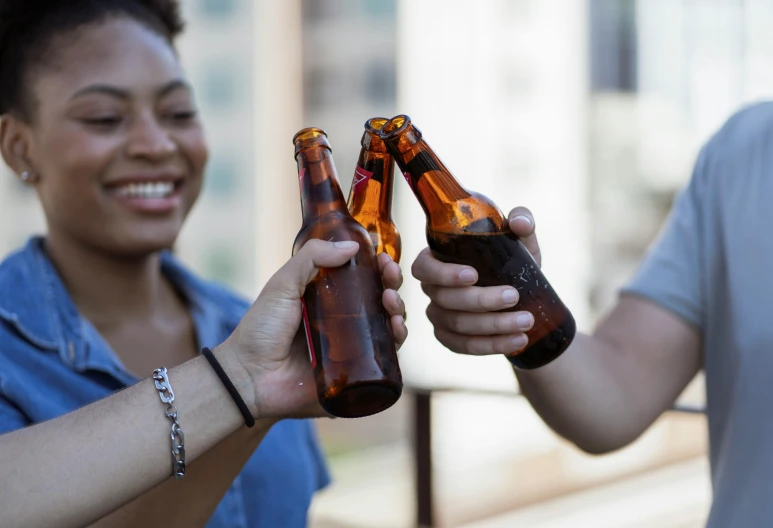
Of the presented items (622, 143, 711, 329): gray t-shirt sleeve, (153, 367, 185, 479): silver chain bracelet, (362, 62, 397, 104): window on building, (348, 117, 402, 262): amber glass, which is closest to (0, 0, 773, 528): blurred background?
(362, 62, 397, 104): window on building

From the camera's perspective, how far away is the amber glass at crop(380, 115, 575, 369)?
1012mm

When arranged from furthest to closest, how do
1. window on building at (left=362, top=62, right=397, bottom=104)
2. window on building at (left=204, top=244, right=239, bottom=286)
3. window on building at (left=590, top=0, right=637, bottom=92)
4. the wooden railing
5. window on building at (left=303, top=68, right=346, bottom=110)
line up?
1. window on building at (left=204, top=244, right=239, bottom=286)
2. window on building at (left=303, top=68, right=346, bottom=110)
3. window on building at (left=362, top=62, right=397, bottom=104)
4. window on building at (left=590, top=0, right=637, bottom=92)
5. the wooden railing

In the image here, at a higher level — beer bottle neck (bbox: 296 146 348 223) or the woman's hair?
the woman's hair

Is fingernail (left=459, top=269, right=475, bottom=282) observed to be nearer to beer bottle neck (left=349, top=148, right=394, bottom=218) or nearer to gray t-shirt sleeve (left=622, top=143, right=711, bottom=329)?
Answer: beer bottle neck (left=349, top=148, right=394, bottom=218)

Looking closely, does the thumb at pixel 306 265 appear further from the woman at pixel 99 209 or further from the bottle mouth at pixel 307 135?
the woman at pixel 99 209

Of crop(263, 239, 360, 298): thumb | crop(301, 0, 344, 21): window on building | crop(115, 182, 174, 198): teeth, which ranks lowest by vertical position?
crop(263, 239, 360, 298): thumb

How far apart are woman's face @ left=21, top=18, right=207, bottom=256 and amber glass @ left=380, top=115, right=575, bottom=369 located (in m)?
0.47

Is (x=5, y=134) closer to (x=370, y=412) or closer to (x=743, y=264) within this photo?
(x=370, y=412)

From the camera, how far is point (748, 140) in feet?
4.03

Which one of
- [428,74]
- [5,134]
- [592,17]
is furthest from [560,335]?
[428,74]

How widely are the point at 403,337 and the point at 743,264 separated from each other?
1.65ft

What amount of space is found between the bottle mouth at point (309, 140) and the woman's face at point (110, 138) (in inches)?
15.0

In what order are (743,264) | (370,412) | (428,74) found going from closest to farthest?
(370,412) → (743,264) → (428,74)

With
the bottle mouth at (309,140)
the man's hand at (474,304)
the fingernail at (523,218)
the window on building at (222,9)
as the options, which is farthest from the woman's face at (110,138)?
the window on building at (222,9)
